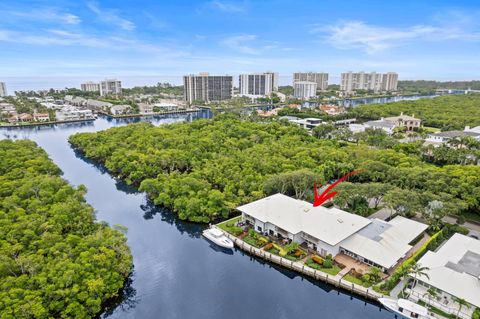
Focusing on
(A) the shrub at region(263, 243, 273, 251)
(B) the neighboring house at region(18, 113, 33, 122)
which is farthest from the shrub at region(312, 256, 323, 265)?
(B) the neighboring house at region(18, 113, 33, 122)

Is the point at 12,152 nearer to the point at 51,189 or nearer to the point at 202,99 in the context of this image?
the point at 51,189

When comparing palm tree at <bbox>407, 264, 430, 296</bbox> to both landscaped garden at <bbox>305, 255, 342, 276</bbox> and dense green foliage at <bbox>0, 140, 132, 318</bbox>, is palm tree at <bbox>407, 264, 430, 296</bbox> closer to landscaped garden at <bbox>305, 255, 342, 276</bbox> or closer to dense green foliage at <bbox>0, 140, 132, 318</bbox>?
landscaped garden at <bbox>305, 255, 342, 276</bbox>

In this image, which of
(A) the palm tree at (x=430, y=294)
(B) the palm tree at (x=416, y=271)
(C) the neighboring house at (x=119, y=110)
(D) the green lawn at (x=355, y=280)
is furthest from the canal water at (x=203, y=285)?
(C) the neighboring house at (x=119, y=110)

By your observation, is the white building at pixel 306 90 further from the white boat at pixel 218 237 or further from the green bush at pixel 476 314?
the green bush at pixel 476 314

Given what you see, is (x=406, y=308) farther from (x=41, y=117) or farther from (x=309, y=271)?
(x=41, y=117)

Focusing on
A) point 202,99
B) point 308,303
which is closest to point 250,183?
point 308,303
